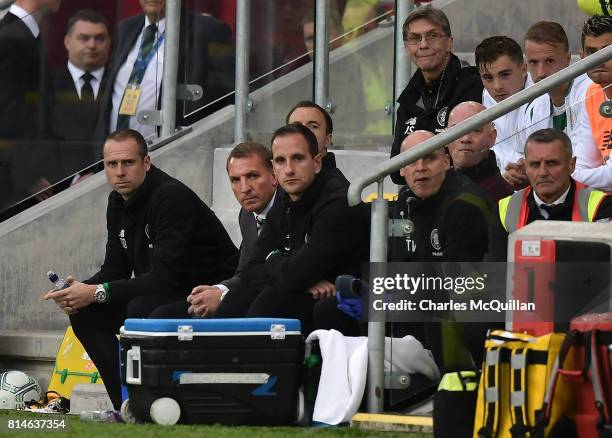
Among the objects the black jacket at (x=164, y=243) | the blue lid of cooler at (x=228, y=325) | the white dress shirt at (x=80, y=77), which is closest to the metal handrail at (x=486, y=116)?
the blue lid of cooler at (x=228, y=325)

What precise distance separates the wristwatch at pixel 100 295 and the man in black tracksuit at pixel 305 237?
0.87m

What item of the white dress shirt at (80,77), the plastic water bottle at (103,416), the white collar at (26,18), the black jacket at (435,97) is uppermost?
the white collar at (26,18)

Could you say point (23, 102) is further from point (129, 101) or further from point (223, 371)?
point (223, 371)

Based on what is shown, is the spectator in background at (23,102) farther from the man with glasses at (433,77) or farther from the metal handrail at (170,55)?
the man with glasses at (433,77)

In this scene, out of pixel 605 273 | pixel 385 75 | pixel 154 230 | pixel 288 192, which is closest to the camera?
pixel 605 273

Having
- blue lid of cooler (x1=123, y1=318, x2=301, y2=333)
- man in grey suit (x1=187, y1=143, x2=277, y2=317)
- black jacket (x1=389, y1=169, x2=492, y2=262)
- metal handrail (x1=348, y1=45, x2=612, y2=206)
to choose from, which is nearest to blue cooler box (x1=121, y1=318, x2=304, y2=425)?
blue lid of cooler (x1=123, y1=318, x2=301, y2=333)

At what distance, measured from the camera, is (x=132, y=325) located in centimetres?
712

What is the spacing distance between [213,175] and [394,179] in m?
2.75

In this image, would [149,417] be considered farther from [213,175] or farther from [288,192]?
[213,175]

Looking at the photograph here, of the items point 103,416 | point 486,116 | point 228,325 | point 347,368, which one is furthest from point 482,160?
point 103,416

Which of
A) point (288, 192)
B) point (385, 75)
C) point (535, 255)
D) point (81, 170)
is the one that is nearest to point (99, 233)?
point (81, 170)

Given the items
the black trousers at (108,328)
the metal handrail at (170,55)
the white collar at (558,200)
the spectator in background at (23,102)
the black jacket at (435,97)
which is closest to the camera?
the white collar at (558,200)

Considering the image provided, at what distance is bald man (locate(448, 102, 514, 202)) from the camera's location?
6.78m

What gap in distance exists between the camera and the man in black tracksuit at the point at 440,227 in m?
6.67
